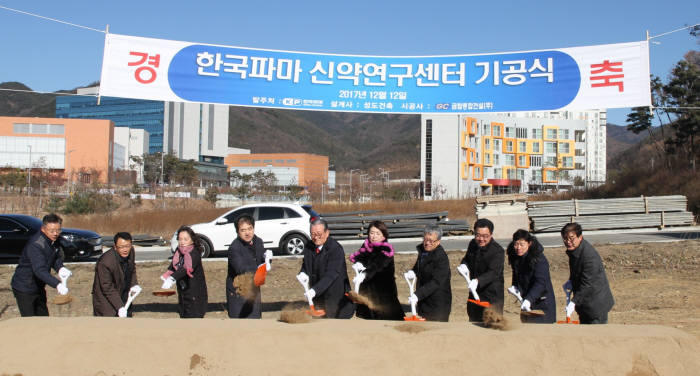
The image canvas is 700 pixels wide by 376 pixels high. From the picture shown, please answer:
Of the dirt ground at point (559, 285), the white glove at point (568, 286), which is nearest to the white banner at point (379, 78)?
the dirt ground at point (559, 285)

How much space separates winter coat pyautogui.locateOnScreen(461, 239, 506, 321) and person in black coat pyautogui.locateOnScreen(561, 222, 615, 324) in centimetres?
68

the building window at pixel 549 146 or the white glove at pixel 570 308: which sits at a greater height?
the building window at pixel 549 146

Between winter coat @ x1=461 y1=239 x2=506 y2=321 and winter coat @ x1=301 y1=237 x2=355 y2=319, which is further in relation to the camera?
winter coat @ x1=301 y1=237 x2=355 y2=319

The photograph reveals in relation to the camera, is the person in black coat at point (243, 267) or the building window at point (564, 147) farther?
the building window at point (564, 147)

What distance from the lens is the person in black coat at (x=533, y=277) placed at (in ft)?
18.7

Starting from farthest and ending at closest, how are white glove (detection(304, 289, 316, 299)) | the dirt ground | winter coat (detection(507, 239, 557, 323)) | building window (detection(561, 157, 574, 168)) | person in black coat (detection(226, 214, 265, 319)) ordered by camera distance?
building window (detection(561, 157, 574, 168))
the dirt ground
person in black coat (detection(226, 214, 265, 319))
winter coat (detection(507, 239, 557, 323))
white glove (detection(304, 289, 316, 299))

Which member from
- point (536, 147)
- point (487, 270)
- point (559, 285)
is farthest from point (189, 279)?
point (536, 147)

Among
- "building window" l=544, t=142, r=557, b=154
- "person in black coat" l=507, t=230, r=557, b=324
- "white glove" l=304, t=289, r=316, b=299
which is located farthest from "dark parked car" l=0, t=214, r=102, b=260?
"building window" l=544, t=142, r=557, b=154

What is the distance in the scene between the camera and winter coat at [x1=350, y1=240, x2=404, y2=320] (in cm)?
593

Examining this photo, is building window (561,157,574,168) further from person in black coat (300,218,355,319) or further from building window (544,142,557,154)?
person in black coat (300,218,355,319)

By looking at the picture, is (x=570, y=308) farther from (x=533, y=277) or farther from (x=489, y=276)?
(x=489, y=276)

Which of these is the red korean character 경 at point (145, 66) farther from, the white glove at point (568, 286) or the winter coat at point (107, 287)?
the white glove at point (568, 286)

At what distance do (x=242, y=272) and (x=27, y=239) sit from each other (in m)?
12.1

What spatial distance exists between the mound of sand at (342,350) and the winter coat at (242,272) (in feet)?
5.65
